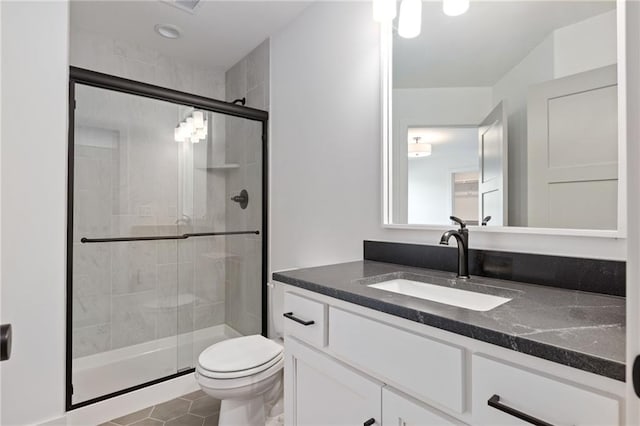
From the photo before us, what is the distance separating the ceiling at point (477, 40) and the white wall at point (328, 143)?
0.21m

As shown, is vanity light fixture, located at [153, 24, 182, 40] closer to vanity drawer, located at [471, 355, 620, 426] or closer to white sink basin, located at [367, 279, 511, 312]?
white sink basin, located at [367, 279, 511, 312]

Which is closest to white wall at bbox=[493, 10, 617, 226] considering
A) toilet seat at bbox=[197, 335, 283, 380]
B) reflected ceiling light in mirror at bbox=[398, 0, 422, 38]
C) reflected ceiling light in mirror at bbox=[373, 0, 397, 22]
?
reflected ceiling light in mirror at bbox=[398, 0, 422, 38]

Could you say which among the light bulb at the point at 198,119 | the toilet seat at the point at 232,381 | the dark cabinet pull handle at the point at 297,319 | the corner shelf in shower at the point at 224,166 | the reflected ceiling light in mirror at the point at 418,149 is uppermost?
the light bulb at the point at 198,119

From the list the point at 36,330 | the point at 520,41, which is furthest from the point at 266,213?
the point at 520,41

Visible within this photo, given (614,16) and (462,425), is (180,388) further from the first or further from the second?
(614,16)

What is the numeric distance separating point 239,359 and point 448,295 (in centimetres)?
104

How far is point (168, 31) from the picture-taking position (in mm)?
2387

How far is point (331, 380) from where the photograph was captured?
1.04m

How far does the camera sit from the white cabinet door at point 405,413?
0.76m

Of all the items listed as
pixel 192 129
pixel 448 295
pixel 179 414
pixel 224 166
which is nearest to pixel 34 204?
pixel 192 129

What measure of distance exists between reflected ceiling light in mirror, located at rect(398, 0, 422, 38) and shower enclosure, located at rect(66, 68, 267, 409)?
128 cm

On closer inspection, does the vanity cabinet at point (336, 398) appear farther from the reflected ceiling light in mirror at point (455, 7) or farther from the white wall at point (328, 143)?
the reflected ceiling light in mirror at point (455, 7)

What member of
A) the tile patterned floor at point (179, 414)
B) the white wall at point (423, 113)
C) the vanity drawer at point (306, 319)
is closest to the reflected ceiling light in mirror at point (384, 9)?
the white wall at point (423, 113)

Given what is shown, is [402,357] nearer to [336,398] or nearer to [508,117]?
[336,398]
